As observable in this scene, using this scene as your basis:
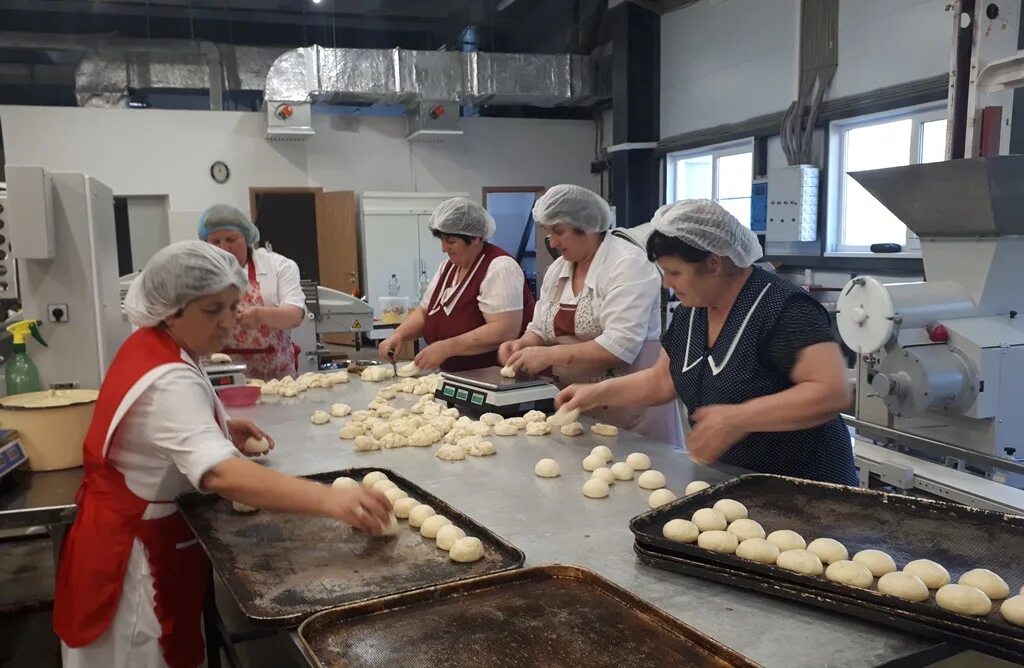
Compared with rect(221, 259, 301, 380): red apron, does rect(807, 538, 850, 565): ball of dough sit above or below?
below

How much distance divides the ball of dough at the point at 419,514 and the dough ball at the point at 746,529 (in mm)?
642

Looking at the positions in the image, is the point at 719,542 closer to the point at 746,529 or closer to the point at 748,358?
the point at 746,529

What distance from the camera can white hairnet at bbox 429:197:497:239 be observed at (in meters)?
3.46

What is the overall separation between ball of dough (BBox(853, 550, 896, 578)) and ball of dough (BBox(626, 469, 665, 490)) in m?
0.61

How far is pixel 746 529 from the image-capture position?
1.51 metres

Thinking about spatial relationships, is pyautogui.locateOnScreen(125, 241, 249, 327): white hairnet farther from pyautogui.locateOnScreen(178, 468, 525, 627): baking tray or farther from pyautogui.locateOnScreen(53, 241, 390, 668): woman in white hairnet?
pyautogui.locateOnScreen(178, 468, 525, 627): baking tray

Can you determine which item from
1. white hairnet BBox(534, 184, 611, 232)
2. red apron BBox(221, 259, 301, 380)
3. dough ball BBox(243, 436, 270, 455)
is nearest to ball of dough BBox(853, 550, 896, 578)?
dough ball BBox(243, 436, 270, 455)

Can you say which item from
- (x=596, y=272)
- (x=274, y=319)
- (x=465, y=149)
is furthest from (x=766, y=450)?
(x=465, y=149)

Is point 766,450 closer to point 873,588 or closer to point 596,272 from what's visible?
point 873,588

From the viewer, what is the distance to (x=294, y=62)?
7.62 meters

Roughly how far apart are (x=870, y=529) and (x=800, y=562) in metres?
0.26

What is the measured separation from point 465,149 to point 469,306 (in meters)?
6.29

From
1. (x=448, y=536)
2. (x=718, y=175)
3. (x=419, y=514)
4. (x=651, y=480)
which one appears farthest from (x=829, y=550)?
(x=718, y=175)

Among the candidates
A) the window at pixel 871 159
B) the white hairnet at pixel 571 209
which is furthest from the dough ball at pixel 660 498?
the window at pixel 871 159
